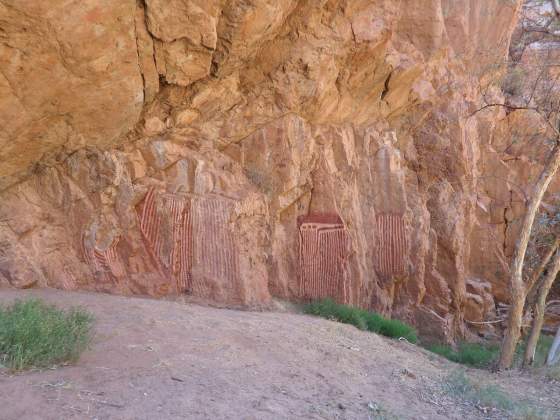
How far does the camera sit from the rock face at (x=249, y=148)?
6.33m

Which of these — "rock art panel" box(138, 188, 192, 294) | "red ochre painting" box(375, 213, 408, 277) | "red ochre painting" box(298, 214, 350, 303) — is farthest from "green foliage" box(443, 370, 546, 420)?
"red ochre painting" box(375, 213, 408, 277)

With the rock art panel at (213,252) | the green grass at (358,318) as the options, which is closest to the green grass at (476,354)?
the green grass at (358,318)

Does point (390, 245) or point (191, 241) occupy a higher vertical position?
point (191, 241)

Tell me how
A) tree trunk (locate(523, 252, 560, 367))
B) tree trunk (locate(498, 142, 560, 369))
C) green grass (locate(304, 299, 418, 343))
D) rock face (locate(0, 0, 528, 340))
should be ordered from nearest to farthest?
rock face (locate(0, 0, 528, 340)), tree trunk (locate(498, 142, 560, 369)), tree trunk (locate(523, 252, 560, 367)), green grass (locate(304, 299, 418, 343))

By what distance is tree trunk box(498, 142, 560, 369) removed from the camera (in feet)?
24.9

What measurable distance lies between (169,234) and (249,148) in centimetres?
195

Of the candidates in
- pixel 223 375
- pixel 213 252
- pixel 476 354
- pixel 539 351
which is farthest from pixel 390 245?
pixel 223 375

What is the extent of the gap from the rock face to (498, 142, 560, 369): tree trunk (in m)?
2.65

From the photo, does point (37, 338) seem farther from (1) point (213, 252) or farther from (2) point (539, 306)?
(2) point (539, 306)

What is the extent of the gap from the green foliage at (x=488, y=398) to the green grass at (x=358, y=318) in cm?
290

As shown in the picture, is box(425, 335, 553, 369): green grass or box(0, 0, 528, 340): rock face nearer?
box(0, 0, 528, 340): rock face

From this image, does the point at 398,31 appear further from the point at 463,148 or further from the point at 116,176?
the point at 116,176

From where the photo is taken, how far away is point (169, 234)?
7527 mm

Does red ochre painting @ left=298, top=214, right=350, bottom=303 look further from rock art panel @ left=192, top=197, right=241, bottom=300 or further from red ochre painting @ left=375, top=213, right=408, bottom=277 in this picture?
A: rock art panel @ left=192, top=197, right=241, bottom=300
